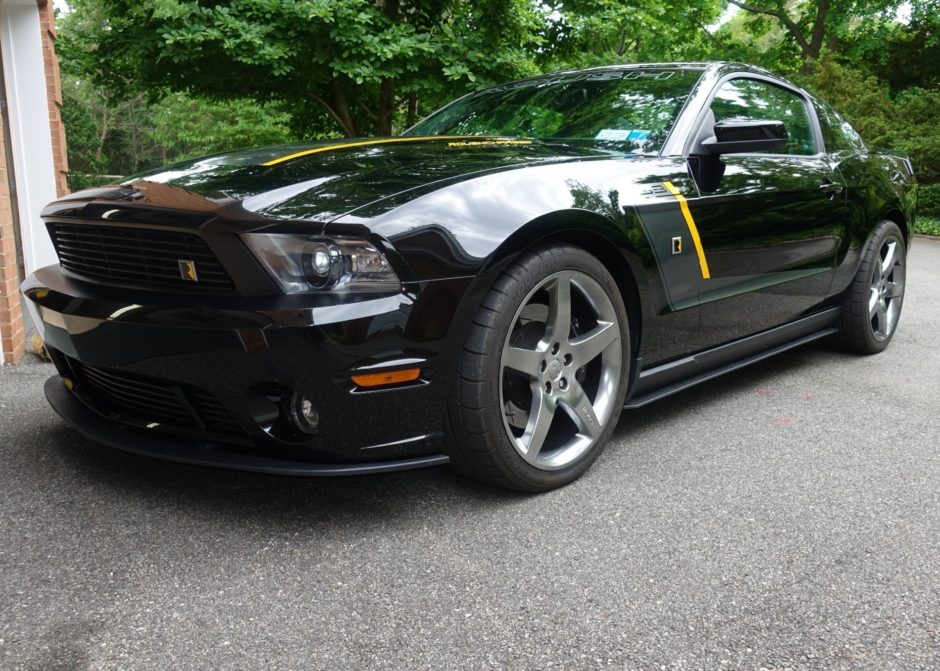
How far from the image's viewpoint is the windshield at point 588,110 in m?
3.17

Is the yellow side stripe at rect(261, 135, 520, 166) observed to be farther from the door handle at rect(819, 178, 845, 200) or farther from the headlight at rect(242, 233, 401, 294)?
the door handle at rect(819, 178, 845, 200)

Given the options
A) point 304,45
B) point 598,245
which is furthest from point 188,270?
point 304,45

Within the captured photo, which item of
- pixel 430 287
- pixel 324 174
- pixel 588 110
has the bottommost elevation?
pixel 430 287

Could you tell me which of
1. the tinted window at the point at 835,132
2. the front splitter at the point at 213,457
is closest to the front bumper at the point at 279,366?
the front splitter at the point at 213,457

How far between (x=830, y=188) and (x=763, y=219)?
0.78m

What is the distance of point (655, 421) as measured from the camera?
3426mm

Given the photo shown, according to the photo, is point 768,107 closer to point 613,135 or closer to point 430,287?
point 613,135

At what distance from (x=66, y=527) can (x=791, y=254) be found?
2927 millimetres

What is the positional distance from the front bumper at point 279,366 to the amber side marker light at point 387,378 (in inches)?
0.7

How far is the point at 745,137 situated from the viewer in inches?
120

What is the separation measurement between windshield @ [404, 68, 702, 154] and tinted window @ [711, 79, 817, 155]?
0.57 ft

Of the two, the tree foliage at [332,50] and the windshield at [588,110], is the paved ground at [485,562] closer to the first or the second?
the windshield at [588,110]

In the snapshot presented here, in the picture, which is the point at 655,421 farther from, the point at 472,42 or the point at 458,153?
the point at 472,42

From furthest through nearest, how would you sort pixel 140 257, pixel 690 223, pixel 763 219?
1. pixel 763 219
2. pixel 690 223
3. pixel 140 257
